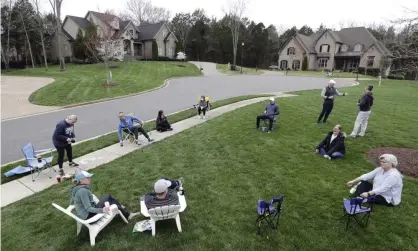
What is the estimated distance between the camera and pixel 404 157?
26.2ft

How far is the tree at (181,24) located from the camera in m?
69.0

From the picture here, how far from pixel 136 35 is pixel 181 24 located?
877 inches

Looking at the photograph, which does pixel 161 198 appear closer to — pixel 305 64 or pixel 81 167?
pixel 81 167

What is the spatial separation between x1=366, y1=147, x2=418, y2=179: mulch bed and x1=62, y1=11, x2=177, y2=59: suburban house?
4373cm

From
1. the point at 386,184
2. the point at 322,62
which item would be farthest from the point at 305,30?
the point at 386,184

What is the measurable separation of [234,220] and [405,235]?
10.1 feet

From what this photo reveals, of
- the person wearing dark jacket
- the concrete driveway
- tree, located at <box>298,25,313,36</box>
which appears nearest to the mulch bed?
the person wearing dark jacket

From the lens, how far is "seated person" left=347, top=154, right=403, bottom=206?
5262 mm

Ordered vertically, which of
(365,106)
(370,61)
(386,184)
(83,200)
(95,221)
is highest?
(370,61)

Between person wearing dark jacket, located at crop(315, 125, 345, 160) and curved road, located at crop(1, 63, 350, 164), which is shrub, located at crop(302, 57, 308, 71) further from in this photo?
person wearing dark jacket, located at crop(315, 125, 345, 160)

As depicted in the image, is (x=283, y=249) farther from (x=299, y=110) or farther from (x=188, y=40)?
(x=188, y=40)

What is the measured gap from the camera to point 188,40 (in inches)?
2537

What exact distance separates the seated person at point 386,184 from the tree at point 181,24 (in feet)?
222

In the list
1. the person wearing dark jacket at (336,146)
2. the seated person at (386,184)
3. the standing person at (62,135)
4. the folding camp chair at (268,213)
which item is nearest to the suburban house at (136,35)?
the standing person at (62,135)
